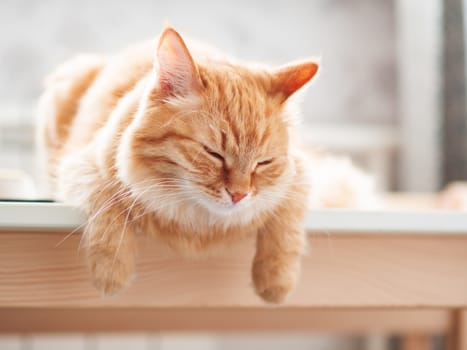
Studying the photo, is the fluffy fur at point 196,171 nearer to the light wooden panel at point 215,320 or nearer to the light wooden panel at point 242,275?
the light wooden panel at point 242,275

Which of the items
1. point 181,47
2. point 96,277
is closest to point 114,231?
point 96,277

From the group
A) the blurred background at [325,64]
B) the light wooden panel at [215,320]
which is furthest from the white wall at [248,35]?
the light wooden panel at [215,320]

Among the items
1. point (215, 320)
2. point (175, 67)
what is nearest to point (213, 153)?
point (175, 67)

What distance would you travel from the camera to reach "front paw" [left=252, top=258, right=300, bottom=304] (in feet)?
2.78

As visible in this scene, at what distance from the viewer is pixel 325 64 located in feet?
6.88

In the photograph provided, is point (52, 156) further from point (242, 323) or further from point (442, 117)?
point (442, 117)

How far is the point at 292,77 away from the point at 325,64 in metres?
1.29

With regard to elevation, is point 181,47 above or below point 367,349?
above

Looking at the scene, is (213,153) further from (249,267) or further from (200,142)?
(249,267)

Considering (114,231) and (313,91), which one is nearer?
(114,231)

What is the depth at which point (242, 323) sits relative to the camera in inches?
54.9

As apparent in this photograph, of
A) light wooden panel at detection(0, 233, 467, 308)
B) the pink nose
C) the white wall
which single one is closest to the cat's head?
the pink nose

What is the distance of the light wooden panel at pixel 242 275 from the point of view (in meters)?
0.83

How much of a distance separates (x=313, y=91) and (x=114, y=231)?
1.42 metres
